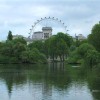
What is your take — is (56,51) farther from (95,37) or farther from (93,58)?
(93,58)

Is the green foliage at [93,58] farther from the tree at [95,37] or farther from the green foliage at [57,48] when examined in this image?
the green foliage at [57,48]

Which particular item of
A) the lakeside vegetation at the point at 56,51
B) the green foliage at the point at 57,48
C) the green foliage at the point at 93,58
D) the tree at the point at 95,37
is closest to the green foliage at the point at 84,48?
the lakeside vegetation at the point at 56,51

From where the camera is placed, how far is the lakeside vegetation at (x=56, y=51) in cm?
9144

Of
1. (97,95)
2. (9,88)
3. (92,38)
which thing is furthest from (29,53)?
(97,95)

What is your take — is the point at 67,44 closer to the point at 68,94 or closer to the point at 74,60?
the point at 74,60

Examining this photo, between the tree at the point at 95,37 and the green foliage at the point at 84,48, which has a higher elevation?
the tree at the point at 95,37

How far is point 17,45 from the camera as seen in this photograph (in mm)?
118938

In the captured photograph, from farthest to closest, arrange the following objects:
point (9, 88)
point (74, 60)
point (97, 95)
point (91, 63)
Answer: point (74, 60)
point (91, 63)
point (9, 88)
point (97, 95)

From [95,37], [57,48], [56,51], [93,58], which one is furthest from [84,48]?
[56,51]

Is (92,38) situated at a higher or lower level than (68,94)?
higher

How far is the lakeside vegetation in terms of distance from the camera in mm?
91438

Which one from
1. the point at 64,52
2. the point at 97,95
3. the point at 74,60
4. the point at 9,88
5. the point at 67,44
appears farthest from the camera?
the point at 67,44

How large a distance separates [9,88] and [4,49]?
3138 inches

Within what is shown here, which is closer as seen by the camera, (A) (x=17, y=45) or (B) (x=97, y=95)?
(B) (x=97, y=95)
